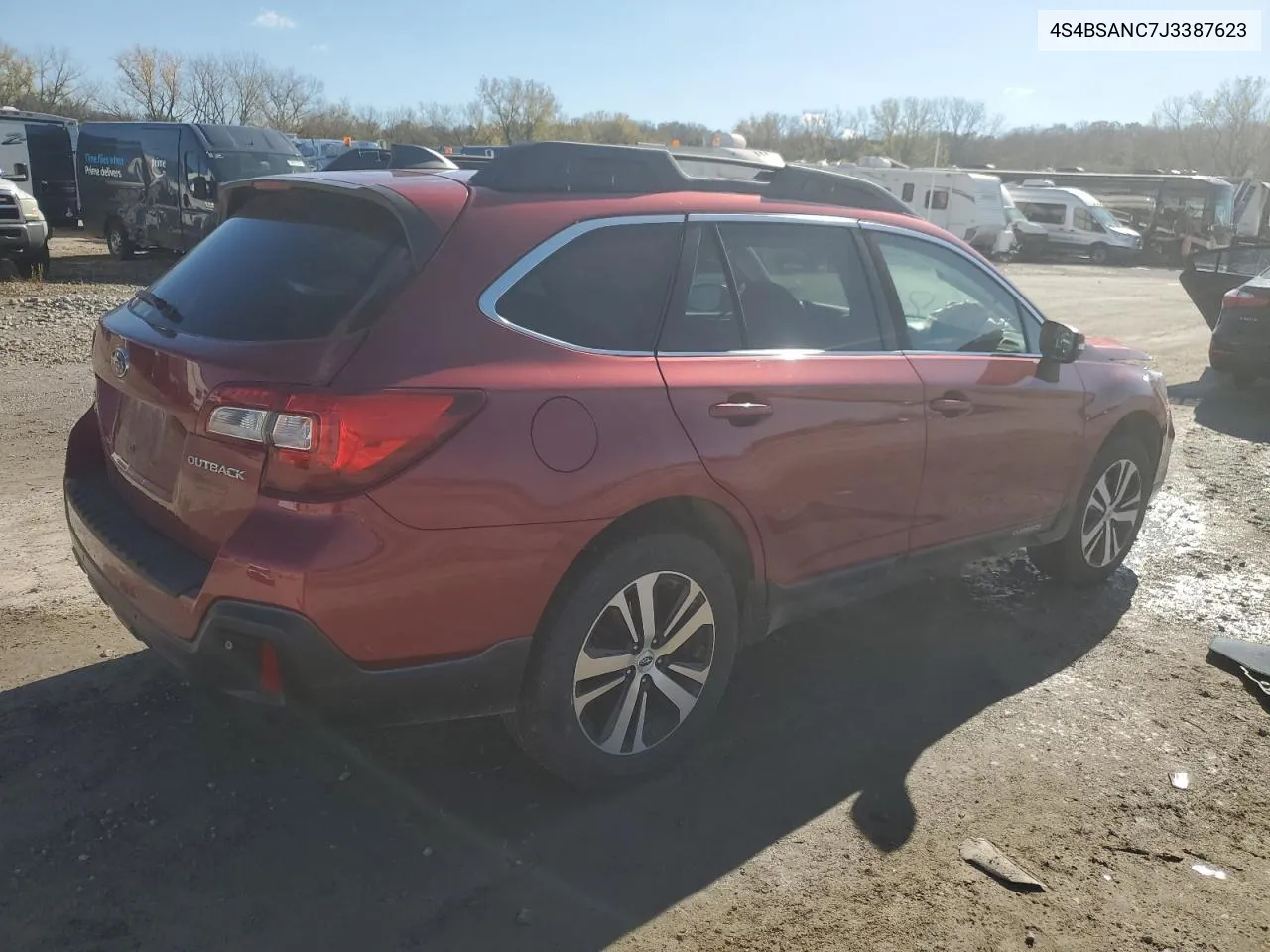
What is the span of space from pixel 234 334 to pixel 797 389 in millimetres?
1715

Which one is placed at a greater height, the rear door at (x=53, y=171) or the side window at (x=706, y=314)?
the rear door at (x=53, y=171)

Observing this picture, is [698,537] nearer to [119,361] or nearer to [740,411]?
[740,411]

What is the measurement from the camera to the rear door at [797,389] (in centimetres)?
324

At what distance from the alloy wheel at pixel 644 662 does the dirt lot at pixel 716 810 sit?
0.22m

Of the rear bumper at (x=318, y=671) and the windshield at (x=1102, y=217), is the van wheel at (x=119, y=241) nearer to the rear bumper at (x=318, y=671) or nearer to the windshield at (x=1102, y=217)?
the rear bumper at (x=318, y=671)

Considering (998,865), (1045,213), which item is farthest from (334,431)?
(1045,213)

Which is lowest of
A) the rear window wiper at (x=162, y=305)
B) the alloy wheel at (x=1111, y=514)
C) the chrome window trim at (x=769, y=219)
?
the alloy wheel at (x=1111, y=514)

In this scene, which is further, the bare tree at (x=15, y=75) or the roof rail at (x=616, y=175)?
the bare tree at (x=15, y=75)

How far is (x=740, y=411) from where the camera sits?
10.7 feet

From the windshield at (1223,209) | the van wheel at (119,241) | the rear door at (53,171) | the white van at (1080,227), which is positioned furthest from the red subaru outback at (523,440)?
the windshield at (1223,209)

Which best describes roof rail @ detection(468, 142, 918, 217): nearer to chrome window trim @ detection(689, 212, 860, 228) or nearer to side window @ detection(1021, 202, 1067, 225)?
chrome window trim @ detection(689, 212, 860, 228)

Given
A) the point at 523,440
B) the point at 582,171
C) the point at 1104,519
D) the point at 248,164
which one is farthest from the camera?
the point at 248,164

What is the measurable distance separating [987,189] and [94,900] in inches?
1218

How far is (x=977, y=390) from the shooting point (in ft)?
13.5
